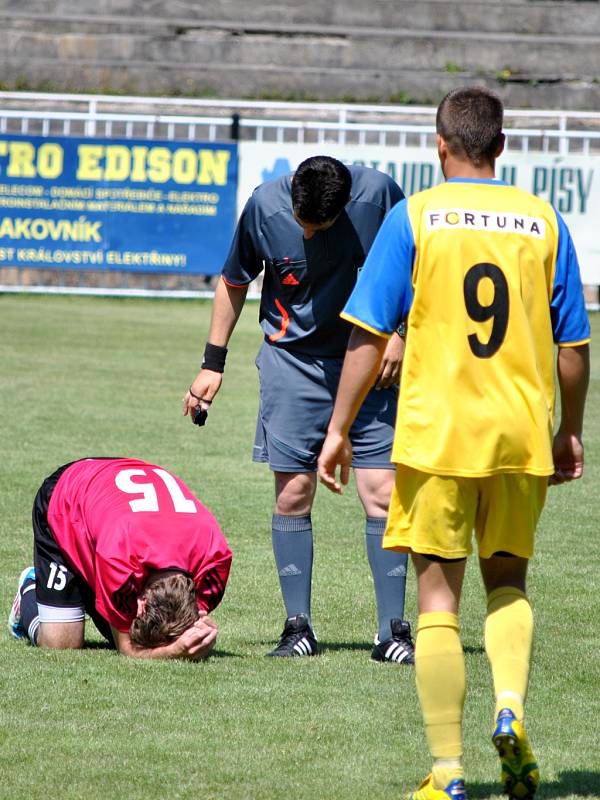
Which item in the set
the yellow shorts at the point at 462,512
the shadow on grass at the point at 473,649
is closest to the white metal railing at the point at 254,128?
the shadow on grass at the point at 473,649

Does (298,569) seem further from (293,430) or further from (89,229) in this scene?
(89,229)

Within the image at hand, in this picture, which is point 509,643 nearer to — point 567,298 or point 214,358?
point 567,298

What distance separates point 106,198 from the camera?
18.0 m

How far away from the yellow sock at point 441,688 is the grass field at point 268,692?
26 cm

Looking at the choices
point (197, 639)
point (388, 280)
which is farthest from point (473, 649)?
point (388, 280)

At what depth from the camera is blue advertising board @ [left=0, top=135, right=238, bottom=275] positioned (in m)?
18.0

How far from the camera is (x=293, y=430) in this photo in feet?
17.6

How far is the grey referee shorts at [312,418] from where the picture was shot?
211 inches

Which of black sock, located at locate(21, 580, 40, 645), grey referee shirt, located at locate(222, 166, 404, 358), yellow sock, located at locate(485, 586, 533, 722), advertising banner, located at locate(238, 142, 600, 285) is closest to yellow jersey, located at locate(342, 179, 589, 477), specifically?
yellow sock, located at locate(485, 586, 533, 722)

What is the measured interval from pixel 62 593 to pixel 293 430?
110 centimetres

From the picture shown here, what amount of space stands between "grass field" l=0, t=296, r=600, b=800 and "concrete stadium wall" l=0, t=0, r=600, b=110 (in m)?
15.5

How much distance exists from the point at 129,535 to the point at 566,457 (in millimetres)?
1679

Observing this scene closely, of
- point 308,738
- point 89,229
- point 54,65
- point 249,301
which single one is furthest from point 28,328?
point 308,738

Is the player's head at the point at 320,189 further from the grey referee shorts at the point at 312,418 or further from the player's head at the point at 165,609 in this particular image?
the player's head at the point at 165,609
